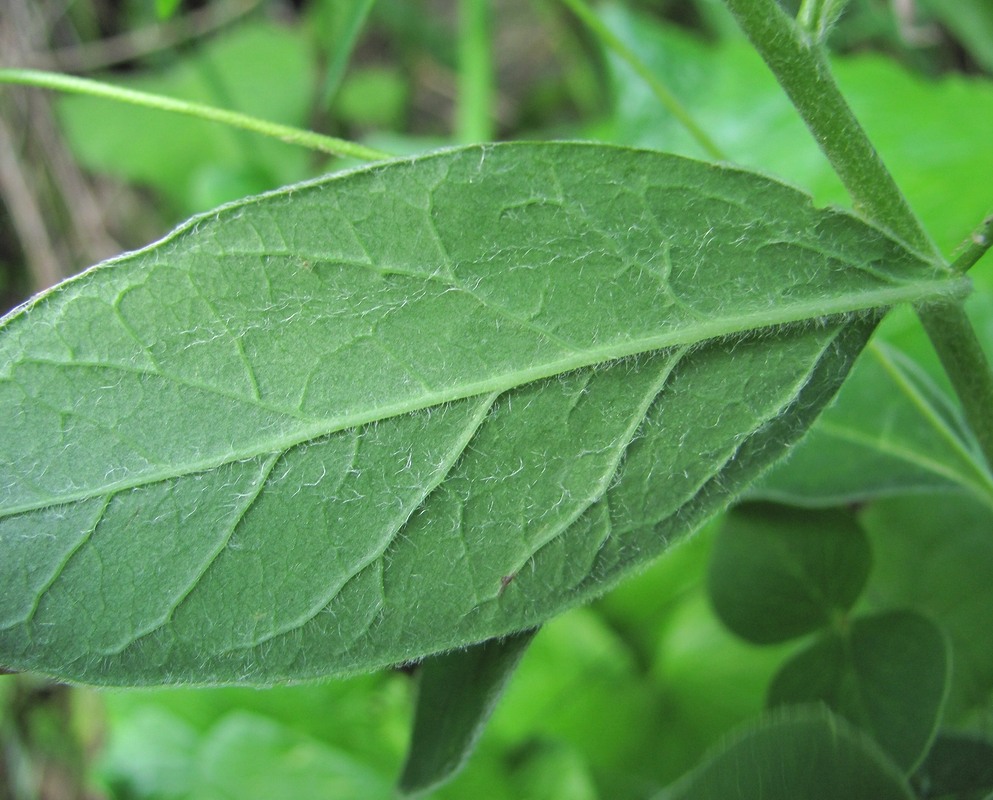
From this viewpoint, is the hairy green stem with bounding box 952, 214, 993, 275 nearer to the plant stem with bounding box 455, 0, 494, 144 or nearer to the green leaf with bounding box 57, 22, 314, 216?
the plant stem with bounding box 455, 0, 494, 144

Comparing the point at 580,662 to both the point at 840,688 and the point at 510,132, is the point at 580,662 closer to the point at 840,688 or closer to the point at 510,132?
the point at 840,688

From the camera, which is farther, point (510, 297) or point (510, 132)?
point (510, 132)

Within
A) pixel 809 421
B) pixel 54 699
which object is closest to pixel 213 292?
pixel 809 421

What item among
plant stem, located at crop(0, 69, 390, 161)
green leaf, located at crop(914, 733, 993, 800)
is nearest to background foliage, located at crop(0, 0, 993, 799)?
green leaf, located at crop(914, 733, 993, 800)

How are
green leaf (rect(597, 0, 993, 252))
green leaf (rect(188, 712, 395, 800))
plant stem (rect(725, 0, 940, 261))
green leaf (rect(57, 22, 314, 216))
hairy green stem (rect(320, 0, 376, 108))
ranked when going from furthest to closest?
green leaf (rect(57, 22, 314, 216)) < green leaf (rect(597, 0, 993, 252)) < green leaf (rect(188, 712, 395, 800)) < hairy green stem (rect(320, 0, 376, 108)) < plant stem (rect(725, 0, 940, 261))

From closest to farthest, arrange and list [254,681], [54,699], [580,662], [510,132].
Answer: [254,681], [580,662], [54,699], [510,132]

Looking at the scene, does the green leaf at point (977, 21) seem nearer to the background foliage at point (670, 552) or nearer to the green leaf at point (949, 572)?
the background foliage at point (670, 552)

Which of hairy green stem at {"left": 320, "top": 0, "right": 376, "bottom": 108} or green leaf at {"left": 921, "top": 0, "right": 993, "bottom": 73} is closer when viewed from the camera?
hairy green stem at {"left": 320, "top": 0, "right": 376, "bottom": 108}

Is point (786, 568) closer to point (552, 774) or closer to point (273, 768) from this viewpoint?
point (552, 774)

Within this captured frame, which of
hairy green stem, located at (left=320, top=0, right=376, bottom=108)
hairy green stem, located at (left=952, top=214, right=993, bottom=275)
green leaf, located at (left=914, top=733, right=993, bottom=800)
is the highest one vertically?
hairy green stem, located at (left=320, top=0, right=376, bottom=108)
